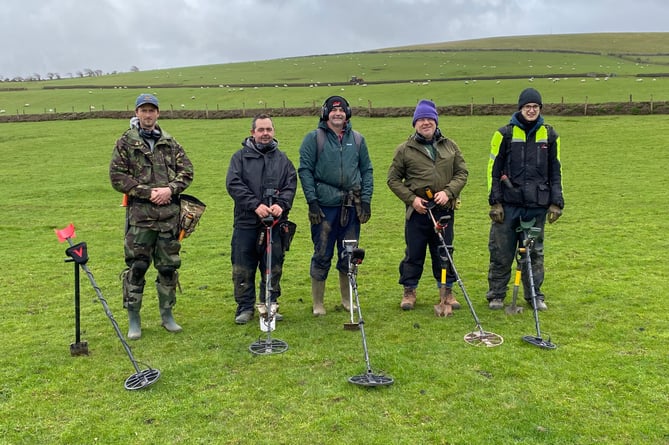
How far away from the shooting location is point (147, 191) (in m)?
6.33

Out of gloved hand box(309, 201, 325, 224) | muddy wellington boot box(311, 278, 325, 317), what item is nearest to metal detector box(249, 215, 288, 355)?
gloved hand box(309, 201, 325, 224)

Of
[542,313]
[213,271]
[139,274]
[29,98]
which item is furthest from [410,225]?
[29,98]

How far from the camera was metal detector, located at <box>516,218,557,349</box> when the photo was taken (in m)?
6.03

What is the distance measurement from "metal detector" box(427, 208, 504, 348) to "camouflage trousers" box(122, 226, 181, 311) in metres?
3.72

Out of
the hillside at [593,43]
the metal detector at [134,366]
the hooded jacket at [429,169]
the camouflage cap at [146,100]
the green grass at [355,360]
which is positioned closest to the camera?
the green grass at [355,360]

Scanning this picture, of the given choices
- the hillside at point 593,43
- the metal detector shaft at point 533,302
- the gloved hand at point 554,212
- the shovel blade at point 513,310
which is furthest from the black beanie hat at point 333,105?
the hillside at point 593,43

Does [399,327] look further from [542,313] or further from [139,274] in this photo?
[139,274]

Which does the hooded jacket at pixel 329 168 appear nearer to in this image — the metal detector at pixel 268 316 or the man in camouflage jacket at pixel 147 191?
the metal detector at pixel 268 316

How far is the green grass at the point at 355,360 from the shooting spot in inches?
175

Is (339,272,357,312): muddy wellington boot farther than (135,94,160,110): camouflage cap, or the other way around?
(339,272,357,312): muddy wellington boot

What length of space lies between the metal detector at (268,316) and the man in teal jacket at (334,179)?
0.74 meters

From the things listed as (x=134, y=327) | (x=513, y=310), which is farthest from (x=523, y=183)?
(x=134, y=327)

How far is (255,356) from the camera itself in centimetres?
601

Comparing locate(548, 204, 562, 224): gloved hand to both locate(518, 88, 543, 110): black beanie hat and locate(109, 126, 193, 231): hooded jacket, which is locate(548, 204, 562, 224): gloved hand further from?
locate(109, 126, 193, 231): hooded jacket
